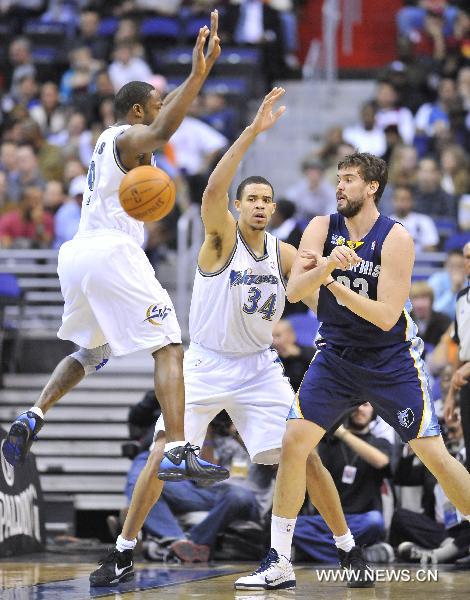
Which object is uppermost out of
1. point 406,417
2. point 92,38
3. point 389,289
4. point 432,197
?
point 92,38

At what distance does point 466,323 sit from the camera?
9156 millimetres

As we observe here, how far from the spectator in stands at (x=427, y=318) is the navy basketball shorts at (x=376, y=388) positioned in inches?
184

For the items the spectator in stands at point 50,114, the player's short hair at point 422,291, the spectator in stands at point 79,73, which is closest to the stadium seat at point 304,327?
the player's short hair at point 422,291

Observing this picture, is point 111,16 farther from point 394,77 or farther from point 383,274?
point 383,274

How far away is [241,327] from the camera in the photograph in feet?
26.5

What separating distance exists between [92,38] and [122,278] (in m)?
12.7

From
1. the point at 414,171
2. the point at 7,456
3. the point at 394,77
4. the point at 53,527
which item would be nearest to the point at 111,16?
the point at 394,77

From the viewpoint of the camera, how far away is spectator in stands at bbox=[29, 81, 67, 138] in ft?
56.9

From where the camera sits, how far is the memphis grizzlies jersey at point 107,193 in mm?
7285

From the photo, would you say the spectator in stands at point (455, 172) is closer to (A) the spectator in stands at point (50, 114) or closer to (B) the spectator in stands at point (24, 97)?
(A) the spectator in stands at point (50, 114)

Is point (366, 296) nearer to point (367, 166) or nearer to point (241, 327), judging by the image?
point (367, 166)

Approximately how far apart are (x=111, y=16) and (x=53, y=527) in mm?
10794

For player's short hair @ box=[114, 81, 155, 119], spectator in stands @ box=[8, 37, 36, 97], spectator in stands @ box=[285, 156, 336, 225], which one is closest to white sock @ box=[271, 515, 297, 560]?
player's short hair @ box=[114, 81, 155, 119]

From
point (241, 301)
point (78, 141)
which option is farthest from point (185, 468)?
point (78, 141)
